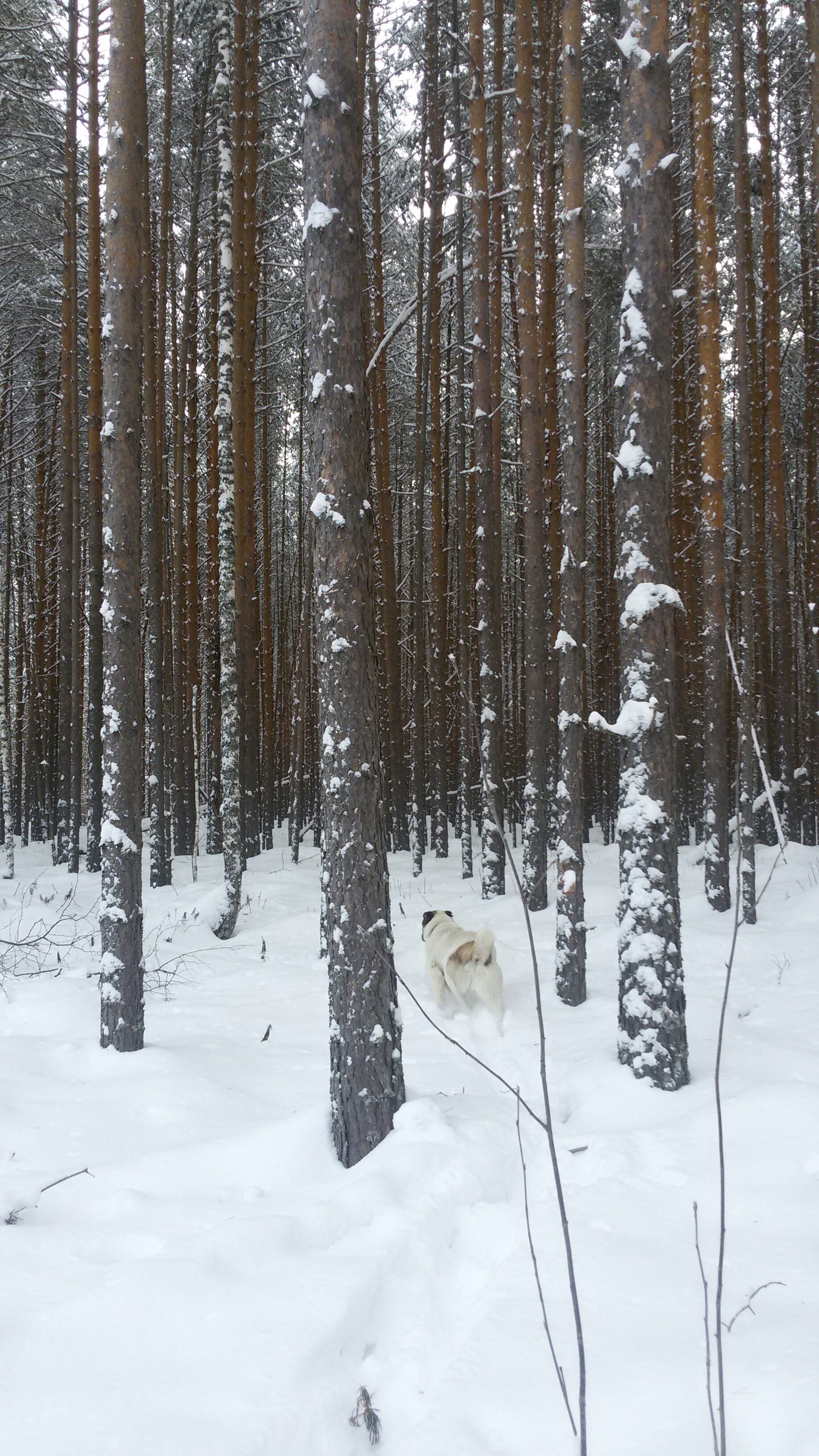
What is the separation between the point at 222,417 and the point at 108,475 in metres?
4.39

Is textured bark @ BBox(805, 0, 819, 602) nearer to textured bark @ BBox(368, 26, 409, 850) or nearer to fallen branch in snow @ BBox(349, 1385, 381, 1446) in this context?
textured bark @ BBox(368, 26, 409, 850)

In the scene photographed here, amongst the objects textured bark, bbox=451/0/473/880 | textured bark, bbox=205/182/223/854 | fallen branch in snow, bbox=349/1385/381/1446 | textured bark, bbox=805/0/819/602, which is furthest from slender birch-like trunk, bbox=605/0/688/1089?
textured bark, bbox=205/182/223/854

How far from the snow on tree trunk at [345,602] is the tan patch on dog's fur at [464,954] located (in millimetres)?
2141

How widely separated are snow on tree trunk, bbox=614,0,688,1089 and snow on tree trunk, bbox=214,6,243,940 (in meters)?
5.36

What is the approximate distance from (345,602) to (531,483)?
5.87m

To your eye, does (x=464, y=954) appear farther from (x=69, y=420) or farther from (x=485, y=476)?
(x=69, y=420)

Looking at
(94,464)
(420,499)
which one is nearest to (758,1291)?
(420,499)

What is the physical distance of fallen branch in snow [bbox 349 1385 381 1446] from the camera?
2184mm

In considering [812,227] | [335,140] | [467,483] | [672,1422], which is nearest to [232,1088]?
[672,1422]

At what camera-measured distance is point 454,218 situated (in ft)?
43.5

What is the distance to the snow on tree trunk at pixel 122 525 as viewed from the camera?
496 centimetres

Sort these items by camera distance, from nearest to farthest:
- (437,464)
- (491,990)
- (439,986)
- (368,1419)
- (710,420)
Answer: (368,1419) → (491,990) → (439,986) → (710,420) → (437,464)

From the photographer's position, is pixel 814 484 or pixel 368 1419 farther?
pixel 814 484

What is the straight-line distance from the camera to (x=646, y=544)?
4605 mm
